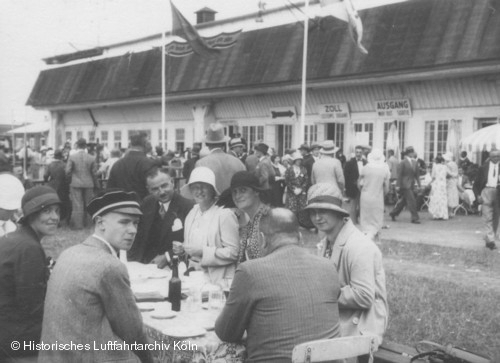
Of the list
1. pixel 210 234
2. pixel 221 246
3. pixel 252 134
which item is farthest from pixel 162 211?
pixel 252 134

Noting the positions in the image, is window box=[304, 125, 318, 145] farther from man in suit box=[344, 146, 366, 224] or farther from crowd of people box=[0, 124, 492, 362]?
crowd of people box=[0, 124, 492, 362]

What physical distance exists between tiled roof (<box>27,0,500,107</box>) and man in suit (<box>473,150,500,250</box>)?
20.8 feet

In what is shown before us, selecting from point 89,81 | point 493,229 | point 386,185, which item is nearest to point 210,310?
point 386,185

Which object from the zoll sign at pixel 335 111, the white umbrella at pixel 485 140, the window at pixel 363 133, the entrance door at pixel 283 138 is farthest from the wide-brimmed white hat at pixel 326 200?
the entrance door at pixel 283 138

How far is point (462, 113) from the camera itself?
19656 millimetres

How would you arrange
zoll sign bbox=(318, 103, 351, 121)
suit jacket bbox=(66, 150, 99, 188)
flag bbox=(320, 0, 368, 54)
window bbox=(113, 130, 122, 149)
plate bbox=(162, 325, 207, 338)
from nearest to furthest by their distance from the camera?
plate bbox=(162, 325, 207, 338) < suit jacket bbox=(66, 150, 99, 188) < flag bbox=(320, 0, 368, 54) < zoll sign bbox=(318, 103, 351, 121) < window bbox=(113, 130, 122, 149)

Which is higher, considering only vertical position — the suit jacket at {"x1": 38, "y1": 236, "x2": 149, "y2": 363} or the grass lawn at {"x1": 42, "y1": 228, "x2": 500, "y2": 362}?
the suit jacket at {"x1": 38, "y1": 236, "x2": 149, "y2": 363}

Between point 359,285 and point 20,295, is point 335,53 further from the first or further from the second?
point 20,295

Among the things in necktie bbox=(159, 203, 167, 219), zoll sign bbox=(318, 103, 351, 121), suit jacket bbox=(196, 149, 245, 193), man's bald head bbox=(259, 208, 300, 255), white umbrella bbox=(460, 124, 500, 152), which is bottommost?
necktie bbox=(159, 203, 167, 219)

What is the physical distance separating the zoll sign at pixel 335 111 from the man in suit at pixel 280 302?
19.3 m

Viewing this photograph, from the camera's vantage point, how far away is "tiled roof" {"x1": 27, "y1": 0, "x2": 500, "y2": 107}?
61.2 feet

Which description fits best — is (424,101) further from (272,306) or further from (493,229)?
Answer: (272,306)

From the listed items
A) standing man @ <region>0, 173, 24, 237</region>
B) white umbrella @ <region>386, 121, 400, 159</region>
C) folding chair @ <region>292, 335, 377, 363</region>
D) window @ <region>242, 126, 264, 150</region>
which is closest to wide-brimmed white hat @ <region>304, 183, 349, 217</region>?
folding chair @ <region>292, 335, 377, 363</region>

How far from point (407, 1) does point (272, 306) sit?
19360mm
